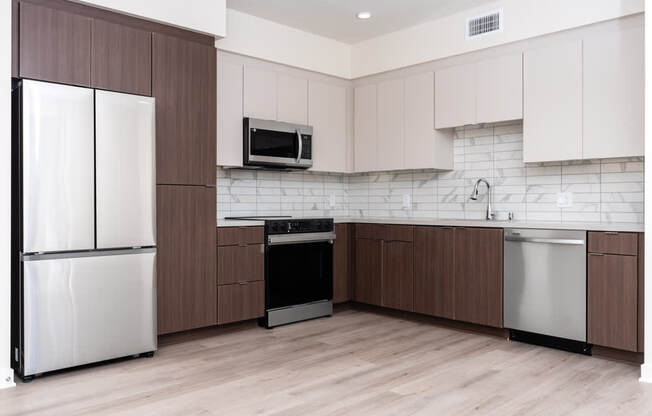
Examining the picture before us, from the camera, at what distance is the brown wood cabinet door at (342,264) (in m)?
5.05

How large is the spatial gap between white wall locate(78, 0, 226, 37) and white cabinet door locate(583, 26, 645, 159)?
8.59ft

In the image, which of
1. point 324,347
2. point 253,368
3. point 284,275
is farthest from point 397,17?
point 253,368

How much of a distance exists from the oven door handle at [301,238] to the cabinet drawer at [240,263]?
0.36 ft

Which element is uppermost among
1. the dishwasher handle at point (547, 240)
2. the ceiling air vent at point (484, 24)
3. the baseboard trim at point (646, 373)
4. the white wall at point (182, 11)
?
the ceiling air vent at point (484, 24)

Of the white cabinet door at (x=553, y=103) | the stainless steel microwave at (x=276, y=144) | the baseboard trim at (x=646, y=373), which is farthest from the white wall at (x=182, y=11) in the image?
the baseboard trim at (x=646, y=373)

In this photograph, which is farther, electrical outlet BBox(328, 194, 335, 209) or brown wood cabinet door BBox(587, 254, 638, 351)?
electrical outlet BBox(328, 194, 335, 209)

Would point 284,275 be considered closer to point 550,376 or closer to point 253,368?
point 253,368

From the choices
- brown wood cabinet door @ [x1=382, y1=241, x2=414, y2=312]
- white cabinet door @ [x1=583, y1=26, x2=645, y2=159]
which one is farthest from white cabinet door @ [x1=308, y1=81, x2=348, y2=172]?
white cabinet door @ [x1=583, y1=26, x2=645, y2=159]

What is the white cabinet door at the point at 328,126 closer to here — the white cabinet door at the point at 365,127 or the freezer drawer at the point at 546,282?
the white cabinet door at the point at 365,127

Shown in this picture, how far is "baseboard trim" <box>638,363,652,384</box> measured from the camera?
3.12 metres

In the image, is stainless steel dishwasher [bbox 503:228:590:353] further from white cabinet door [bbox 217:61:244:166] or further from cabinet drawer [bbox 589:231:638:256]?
white cabinet door [bbox 217:61:244:166]

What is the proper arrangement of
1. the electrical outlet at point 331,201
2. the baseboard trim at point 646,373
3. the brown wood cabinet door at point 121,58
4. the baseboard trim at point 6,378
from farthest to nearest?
the electrical outlet at point 331,201 < the brown wood cabinet door at point 121,58 < the baseboard trim at point 646,373 < the baseboard trim at point 6,378

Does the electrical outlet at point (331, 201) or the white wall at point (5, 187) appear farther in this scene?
the electrical outlet at point (331, 201)

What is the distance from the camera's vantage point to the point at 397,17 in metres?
4.67
